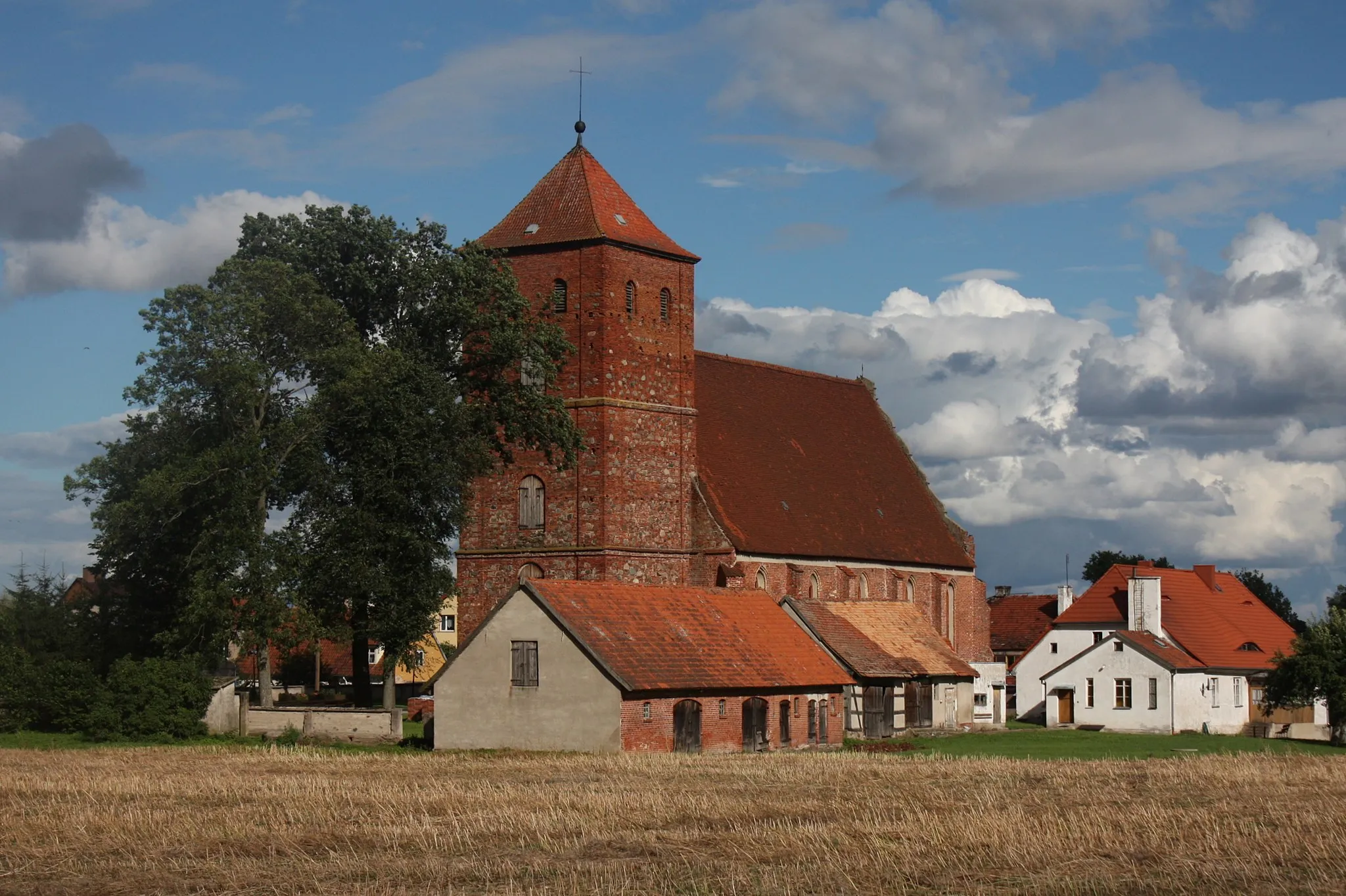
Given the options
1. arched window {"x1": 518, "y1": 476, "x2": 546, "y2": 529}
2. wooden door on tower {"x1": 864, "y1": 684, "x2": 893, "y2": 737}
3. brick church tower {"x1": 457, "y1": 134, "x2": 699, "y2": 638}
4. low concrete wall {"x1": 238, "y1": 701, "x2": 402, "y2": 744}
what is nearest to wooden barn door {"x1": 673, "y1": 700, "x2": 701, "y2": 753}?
low concrete wall {"x1": 238, "y1": 701, "x2": 402, "y2": 744}

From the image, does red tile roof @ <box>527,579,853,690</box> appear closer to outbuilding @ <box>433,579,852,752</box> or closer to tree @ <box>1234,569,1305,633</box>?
outbuilding @ <box>433,579,852,752</box>

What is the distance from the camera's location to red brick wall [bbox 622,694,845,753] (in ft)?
132

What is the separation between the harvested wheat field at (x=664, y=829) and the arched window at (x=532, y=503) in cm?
1861

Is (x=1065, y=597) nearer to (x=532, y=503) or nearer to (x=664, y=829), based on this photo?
(x=532, y=503)

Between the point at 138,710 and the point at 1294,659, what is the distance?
122 feet

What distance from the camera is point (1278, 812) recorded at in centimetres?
2566

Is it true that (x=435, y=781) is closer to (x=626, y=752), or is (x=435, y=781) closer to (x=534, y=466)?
(x=626, y=752)

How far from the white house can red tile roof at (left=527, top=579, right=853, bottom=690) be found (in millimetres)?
19197

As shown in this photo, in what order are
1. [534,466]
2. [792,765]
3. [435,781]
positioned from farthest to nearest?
[534,466] → [792,765] → [435,781]

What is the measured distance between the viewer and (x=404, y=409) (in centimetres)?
4653

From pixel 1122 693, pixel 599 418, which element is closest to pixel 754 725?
pixel 599 418

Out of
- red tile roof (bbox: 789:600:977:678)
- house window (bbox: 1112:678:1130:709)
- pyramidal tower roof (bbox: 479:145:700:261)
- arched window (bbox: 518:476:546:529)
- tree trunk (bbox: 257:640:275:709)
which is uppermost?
pyramidal tower roof (bbox: 479:145:700:261)

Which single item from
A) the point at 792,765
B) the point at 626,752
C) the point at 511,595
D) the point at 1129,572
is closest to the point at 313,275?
the point at 511,595

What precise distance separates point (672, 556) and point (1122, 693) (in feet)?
68.1
